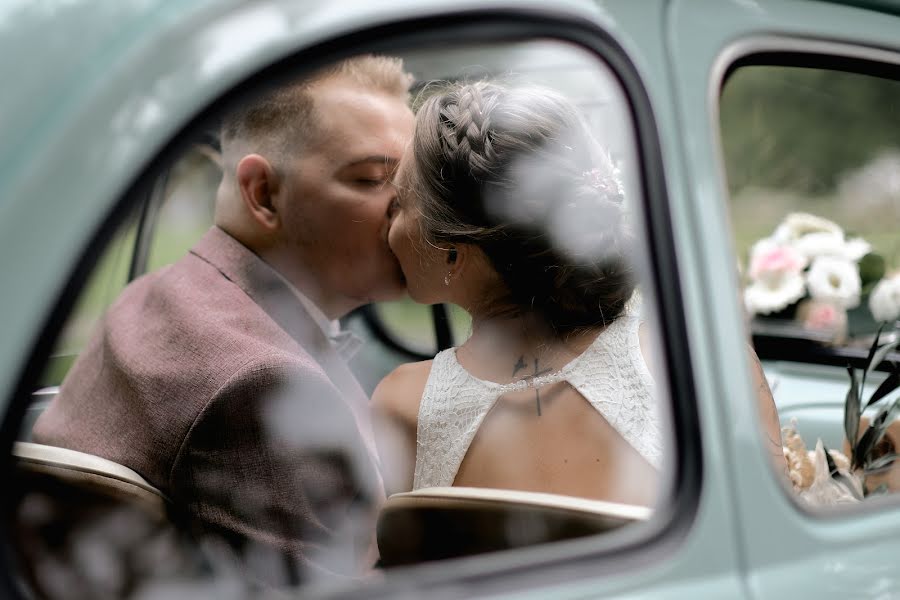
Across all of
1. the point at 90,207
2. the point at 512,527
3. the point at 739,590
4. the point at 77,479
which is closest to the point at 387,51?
the point at 90,207

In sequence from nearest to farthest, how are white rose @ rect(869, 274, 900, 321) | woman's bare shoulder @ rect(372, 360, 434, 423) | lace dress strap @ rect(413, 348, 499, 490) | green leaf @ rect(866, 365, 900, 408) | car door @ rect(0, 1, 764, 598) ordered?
car door @ rect(0, 1, 764, 598) → lace dress strap @ rect(413, 348, 499, 490) → woman's bare shoulder @ rect(372, 360, 434, 423) → green leaf @ rect(866, 365, 900, 408) → white rose @ rect(869, 274, 900, 321)

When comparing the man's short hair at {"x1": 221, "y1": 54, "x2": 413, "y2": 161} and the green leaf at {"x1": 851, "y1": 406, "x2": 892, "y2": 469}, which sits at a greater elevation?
the man's short hair at {"x1": 221, "y1": 54, "x2": 413, "y2": 161}

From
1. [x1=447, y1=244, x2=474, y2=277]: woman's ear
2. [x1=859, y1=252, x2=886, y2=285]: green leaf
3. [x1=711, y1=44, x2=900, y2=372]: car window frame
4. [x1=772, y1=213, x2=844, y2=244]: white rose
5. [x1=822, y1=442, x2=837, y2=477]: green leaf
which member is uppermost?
[x1=772, y1=213, x2=844, y2=244]: white rose

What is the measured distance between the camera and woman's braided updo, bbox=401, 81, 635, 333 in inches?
56.6

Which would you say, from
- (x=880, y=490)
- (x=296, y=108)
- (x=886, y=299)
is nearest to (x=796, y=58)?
(x=296, y=108)

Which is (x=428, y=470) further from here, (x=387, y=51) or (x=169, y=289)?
(x=387, y=51)

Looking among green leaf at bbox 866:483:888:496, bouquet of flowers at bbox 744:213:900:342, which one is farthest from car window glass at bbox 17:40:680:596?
bouquet of flowers at bbox 744:213:900:342

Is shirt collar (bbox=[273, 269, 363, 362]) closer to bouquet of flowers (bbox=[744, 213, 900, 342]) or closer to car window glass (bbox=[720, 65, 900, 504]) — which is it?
car window glass (bbox=[720, 65, 900, 504])

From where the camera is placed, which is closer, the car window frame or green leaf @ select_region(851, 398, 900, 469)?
the car window frame

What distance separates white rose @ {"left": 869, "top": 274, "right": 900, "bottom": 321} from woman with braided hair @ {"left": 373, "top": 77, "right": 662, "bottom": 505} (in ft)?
4.95

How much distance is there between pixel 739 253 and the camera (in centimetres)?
120

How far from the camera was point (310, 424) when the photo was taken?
151 cm

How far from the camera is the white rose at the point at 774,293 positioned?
122 inches

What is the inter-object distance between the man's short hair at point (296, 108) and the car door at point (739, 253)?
371 millimetres
